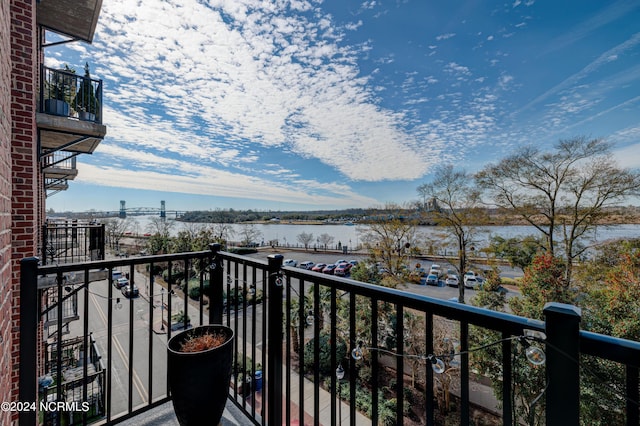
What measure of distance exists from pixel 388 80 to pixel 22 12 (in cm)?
1079

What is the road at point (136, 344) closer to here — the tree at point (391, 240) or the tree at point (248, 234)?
the tree at point (391, 240)

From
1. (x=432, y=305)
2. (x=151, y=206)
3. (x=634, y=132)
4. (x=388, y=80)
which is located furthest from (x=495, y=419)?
(x=151, y=206)

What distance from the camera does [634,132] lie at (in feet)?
32.3

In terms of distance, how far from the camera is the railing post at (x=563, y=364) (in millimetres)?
Answer: 617

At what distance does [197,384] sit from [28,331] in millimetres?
980

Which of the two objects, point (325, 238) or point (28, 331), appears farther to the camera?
point (325, 238)

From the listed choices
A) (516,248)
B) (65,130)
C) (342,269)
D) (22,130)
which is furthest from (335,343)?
(342,269)

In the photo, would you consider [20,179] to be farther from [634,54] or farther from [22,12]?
[634,54]

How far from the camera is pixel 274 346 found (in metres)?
1.56

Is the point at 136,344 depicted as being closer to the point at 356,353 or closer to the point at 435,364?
the point at 356,353

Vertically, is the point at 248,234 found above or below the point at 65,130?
below

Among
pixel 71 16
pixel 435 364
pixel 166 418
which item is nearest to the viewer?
pixel 435 364

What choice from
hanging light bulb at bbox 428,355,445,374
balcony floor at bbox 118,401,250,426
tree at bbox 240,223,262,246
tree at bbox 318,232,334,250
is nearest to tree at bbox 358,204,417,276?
tree at bbox 318,232,334,250

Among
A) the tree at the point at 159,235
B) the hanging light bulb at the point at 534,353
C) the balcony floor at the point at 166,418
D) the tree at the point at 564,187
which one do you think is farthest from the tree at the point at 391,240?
the tree at the point at 159,235
